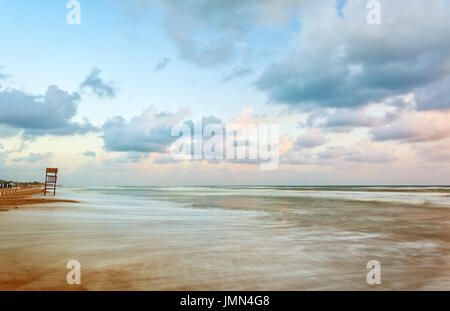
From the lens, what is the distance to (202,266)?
617 centimetres

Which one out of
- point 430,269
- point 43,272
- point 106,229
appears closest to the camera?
point 43,272

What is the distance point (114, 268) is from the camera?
229 inches

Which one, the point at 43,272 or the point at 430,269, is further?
the point at 430,269

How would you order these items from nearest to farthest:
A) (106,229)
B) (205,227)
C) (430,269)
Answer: (430,269) → (106,229) → (205,227)

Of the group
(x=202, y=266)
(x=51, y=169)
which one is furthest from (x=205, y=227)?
(x=51, y=169)

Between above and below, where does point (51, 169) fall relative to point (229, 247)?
above
